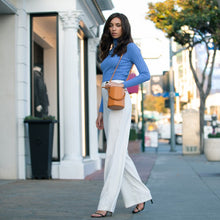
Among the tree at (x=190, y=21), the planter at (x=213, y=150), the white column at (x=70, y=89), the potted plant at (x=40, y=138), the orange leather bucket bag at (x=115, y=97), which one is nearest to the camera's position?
the orange leather bucket bag at (x=115, y=97)

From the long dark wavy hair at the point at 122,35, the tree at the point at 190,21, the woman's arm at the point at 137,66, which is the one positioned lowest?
the woman's arm at the point at 137,66

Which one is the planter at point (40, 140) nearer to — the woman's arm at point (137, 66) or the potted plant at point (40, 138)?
the potted plant at point (40, 138)

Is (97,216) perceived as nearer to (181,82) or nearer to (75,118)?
(75,118)

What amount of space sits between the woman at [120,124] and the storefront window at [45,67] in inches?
184

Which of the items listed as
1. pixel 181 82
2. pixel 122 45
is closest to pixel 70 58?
pixel 122 45

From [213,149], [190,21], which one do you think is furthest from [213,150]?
[190,21]

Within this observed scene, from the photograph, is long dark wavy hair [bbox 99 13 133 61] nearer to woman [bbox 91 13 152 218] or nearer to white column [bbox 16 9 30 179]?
woman [bbox 91 13 152 218]

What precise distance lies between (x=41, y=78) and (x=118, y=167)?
529 centimetres

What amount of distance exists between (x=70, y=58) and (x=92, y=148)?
3097 mm

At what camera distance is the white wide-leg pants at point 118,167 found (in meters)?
4.43

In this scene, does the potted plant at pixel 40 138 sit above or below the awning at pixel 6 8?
below

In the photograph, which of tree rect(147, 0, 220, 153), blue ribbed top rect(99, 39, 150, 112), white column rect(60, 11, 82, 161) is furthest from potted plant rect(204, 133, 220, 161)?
tree rect(147, 0, 220, 153)

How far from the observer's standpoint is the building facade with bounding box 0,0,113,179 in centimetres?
842

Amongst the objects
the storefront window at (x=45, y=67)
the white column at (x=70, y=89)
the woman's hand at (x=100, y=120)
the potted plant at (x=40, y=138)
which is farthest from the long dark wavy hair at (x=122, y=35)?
the storefront window at (x=45, y=67)
